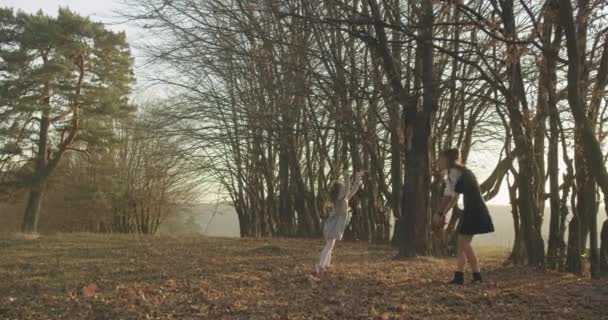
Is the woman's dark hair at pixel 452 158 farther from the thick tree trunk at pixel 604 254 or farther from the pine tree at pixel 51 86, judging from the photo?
the pine tree at pixel 51 86

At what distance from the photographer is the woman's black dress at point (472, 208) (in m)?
7.19

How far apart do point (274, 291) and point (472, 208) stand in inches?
105

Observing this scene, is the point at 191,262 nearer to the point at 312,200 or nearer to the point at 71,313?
the point at 71,313

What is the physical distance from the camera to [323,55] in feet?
39.9

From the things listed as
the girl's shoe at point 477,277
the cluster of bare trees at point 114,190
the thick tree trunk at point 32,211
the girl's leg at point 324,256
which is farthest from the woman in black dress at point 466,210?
the thick tree trunk at point 32,211

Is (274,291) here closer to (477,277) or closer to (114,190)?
(477,277)

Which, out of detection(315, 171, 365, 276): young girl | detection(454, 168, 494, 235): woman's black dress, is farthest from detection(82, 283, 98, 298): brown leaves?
detection(454, 168, 494, 235): woman's black dress

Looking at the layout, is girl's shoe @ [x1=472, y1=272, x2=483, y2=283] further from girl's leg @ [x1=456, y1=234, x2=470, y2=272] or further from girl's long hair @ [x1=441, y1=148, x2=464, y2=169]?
girl's long hair @ [x1=441, y1=148, x2=464, y2=169]

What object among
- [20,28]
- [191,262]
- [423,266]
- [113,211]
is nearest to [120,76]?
[20,28]

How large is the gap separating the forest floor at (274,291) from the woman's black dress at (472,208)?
750 millimetres

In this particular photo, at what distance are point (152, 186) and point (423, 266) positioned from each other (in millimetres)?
29230

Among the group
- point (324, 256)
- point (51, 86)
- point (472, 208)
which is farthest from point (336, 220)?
point (51, 86)

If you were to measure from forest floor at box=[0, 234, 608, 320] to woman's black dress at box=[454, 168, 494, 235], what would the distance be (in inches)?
29.5

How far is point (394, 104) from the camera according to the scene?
12969 mm
